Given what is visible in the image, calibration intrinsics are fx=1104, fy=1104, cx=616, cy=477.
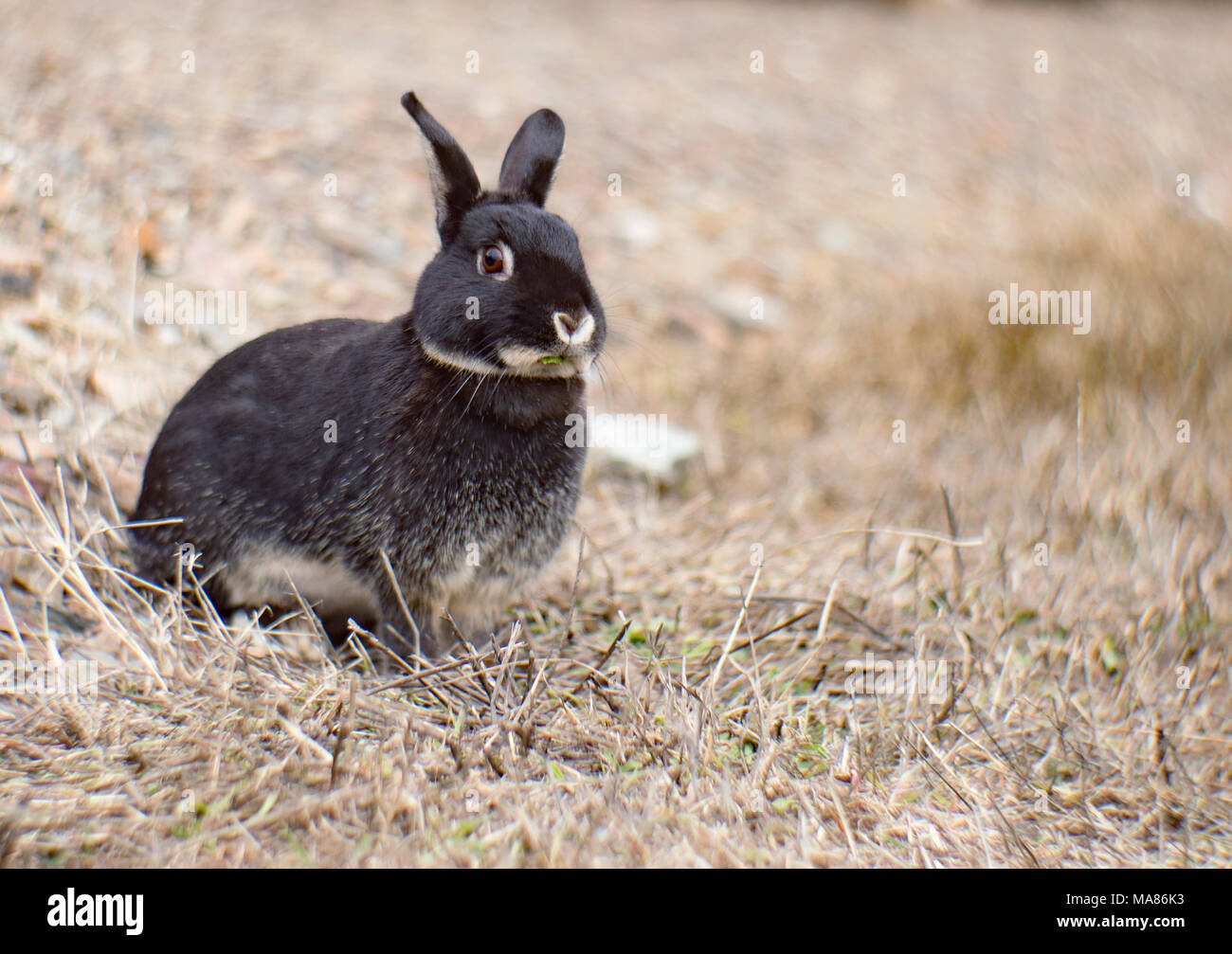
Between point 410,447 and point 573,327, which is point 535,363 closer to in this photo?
point 573,327

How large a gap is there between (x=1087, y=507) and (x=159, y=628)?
3.83 metres

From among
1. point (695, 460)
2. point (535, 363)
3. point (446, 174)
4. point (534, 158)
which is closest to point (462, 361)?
point (535, 363)

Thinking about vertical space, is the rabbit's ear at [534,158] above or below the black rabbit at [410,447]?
above

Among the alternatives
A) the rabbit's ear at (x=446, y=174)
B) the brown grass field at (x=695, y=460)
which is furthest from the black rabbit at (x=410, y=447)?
the brown grass field at (x=695, y=460)

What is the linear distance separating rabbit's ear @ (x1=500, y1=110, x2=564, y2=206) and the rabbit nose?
627 mm

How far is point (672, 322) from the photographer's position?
6785mm

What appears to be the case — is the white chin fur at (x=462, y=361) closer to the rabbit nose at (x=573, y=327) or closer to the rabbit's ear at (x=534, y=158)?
Result: the rabbit nose at (x=573, y=327)

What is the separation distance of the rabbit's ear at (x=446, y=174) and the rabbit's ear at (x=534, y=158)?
0.17 m

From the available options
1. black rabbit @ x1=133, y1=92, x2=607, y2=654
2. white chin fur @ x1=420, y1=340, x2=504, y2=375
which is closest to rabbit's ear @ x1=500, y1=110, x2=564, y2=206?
black rabbit @ x1=133, y1=92, x2=607, y2=654

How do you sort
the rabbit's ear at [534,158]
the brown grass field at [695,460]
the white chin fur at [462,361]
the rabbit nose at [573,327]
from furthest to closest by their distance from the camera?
the rabbit's ear at [534,158]
the white chin fur at [462,361]
the rabbit nose at [573,327]
the brown grass field at [695,460]

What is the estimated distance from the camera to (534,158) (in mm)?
3521

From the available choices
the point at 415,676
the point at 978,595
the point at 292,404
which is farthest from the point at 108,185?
the point at 978,595

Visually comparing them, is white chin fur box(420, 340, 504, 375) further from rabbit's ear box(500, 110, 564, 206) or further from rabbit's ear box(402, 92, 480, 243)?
rabbit's ear box(500, 110, 564, 206)

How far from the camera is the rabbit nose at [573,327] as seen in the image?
121 inches
